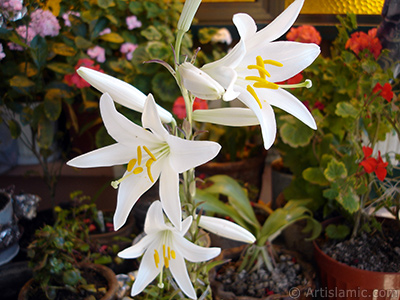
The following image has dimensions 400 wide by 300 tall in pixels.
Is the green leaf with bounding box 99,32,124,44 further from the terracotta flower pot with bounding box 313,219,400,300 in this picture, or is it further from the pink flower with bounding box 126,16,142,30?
the terracotta flower pot with bounding box 313,219,400,300

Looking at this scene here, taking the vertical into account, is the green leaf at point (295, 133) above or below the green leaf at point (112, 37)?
below

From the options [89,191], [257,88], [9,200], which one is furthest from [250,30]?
[89,191]

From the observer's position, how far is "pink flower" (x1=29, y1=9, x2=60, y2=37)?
34.3 inches

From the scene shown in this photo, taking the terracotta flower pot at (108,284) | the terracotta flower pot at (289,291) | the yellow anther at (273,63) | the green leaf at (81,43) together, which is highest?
the yellow anther at (273,63)

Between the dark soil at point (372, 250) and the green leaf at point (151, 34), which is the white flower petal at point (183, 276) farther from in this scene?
the green leaf at point (151, 34)

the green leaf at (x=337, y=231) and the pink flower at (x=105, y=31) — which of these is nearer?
the green leaf at (x=337, y=231)

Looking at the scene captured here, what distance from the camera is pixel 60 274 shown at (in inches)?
27.5

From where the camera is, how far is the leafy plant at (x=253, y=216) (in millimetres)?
851

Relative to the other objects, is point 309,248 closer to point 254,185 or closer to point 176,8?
point 254,185

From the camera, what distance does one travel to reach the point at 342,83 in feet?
3.07

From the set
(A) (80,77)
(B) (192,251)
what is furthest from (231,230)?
(A) (80,77)

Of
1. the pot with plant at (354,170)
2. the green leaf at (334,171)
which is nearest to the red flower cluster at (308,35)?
the pot with plant at (354,170)

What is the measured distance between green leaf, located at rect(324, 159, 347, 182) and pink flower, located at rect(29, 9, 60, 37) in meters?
0.70

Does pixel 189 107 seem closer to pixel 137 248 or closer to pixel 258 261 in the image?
pixel 137 248
